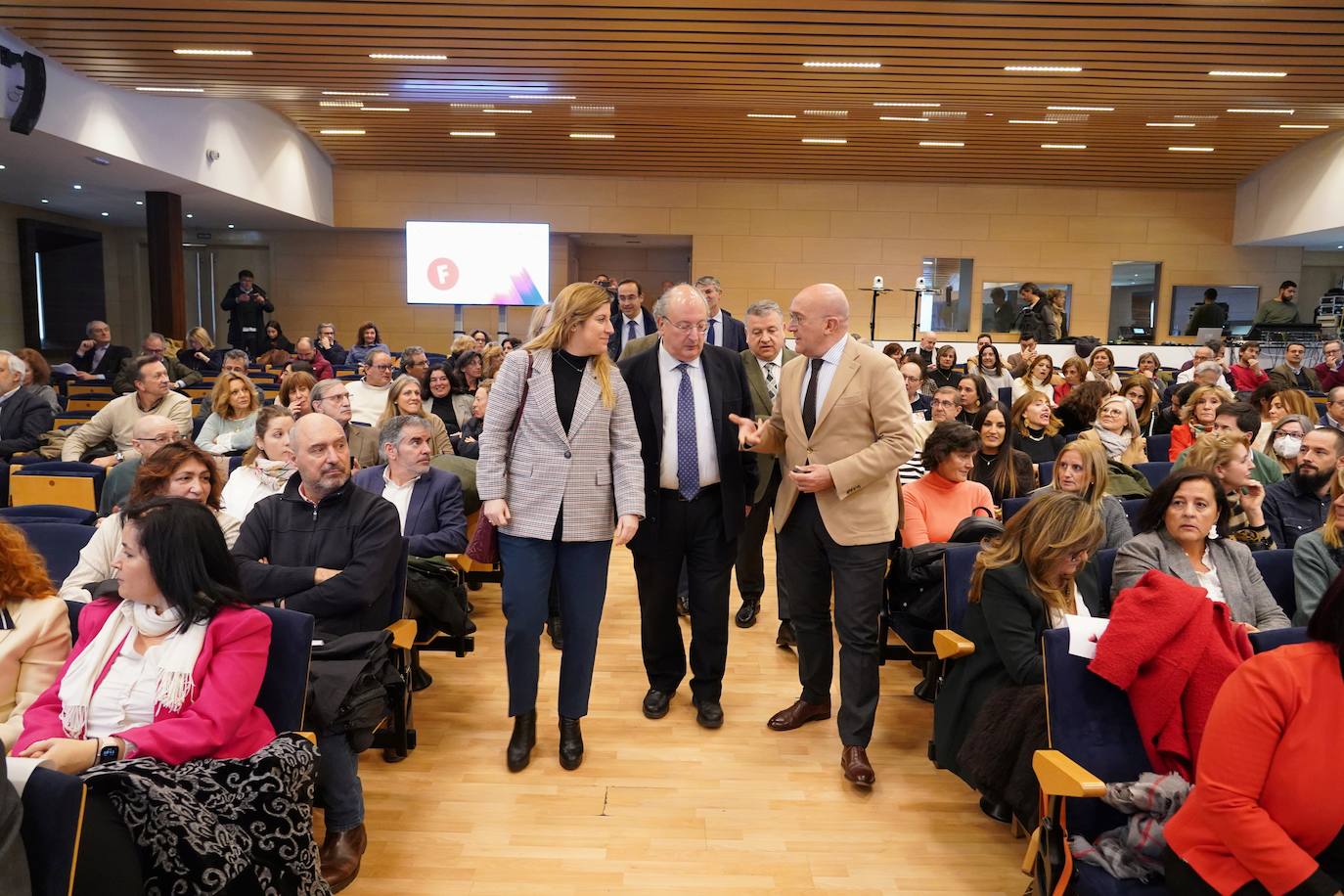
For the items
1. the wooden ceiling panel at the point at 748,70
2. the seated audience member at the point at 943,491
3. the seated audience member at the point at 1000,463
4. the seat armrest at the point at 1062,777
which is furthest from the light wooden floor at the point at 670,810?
the wooden ceiling panel at the point at 748,70

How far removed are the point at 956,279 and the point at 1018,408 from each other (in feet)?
34.5

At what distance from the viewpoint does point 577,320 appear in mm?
2959

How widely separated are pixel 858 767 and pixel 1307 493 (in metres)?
2.34

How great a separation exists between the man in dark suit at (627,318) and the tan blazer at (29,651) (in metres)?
3.37

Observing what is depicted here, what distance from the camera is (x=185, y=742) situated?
6.44 ft

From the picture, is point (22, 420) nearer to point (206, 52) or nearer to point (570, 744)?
point (206, 52)

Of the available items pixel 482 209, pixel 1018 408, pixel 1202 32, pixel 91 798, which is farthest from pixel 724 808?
pixel 482 209

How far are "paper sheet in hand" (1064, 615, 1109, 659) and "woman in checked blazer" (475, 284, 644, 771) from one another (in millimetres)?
1338

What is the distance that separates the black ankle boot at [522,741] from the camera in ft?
10.1

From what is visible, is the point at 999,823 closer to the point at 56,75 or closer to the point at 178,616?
the point at 178,616

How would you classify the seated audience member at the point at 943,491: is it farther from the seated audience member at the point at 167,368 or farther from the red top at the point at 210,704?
the seated audience member at the point at 167,368

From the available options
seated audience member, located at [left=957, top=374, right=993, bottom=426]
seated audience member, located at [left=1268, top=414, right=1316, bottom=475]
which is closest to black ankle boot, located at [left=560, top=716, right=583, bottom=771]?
seated audience member, located at [left=957, top=374, right=993, bottom=426]

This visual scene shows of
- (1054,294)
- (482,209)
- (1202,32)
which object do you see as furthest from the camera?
(482,209)

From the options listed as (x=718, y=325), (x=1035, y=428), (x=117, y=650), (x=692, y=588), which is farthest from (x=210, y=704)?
(x=1035, y=428)
